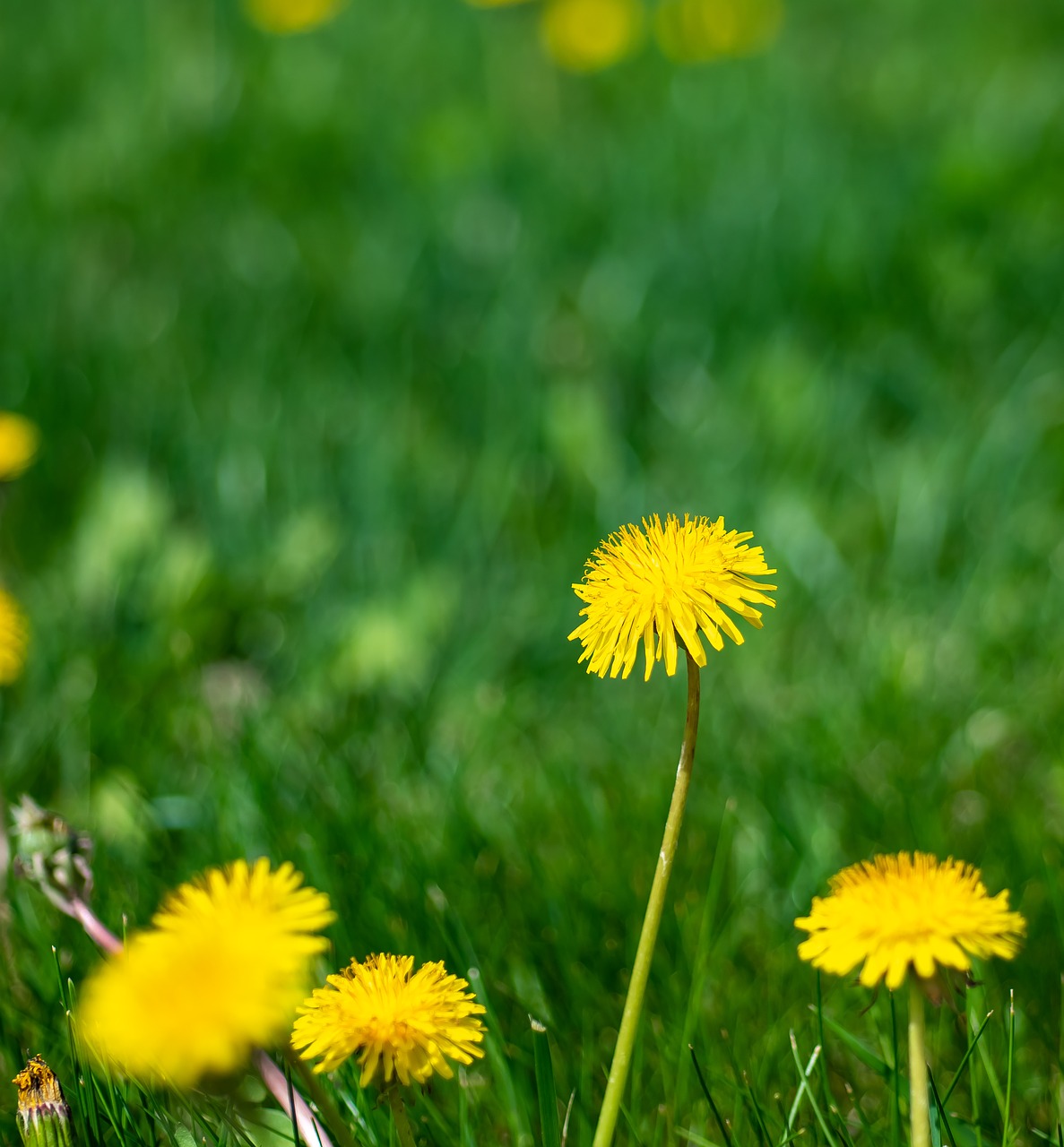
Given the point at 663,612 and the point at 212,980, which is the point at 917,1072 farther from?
the point at 212,980

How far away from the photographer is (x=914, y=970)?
31.3 inches

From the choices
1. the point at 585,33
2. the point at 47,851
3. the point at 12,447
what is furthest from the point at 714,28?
the point at 47,851

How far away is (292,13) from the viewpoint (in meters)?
3.78

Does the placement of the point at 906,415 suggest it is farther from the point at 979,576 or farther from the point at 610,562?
the point at 610,562

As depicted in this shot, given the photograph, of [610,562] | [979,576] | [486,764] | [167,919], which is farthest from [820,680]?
[167,919]

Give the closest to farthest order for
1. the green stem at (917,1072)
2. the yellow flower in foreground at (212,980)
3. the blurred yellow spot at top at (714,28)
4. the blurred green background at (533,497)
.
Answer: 1. the yellow flower in foreground at (212,980)
2. the green stem at (917,1072)
3. the blurred green background at (533,497)
4. the blurred yellow spot at top at (714,28)

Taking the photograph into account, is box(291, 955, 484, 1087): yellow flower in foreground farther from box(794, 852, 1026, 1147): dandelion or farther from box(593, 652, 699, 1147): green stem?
box(794, 852, 1026, 1147): dandelion

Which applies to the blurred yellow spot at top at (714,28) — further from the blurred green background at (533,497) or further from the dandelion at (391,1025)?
the dandelion at (391,1025)

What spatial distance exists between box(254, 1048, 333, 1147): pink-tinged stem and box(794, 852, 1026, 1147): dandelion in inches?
15.0

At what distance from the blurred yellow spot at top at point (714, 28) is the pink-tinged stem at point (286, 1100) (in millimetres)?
3408

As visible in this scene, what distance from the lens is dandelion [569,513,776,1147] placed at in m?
0.82

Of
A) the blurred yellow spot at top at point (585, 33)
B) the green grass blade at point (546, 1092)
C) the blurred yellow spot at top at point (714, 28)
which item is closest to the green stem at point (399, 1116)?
the green grass blade at point (546, 1092)

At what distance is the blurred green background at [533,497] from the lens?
1.35 meters

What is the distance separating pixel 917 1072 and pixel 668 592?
0.32 meters
